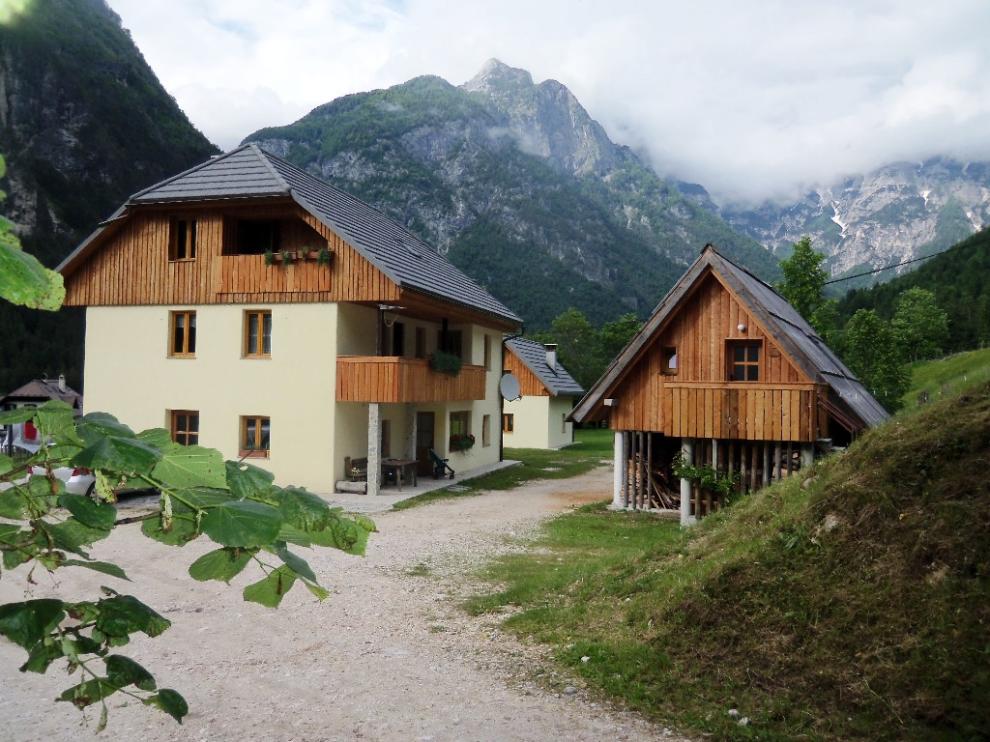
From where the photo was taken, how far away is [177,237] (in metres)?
22.0

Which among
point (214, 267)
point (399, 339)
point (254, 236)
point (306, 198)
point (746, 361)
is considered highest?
point (306, 198)

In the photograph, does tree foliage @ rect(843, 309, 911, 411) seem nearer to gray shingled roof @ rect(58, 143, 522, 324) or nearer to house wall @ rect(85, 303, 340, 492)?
gray shingled roof @ rect(58, 143, 522, 324)

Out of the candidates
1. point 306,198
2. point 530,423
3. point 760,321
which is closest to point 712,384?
point 760,321

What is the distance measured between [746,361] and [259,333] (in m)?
13.0

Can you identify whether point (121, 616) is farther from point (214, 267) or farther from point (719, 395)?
point (214, 267)

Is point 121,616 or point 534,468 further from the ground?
point 121,616

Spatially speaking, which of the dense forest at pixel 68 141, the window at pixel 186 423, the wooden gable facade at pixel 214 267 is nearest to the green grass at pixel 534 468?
the wooden gable facade at pixel 214 267

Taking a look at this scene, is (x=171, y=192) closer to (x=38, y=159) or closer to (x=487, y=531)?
(x=487, y=531)

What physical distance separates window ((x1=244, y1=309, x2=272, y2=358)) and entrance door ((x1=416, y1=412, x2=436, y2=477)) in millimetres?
5822

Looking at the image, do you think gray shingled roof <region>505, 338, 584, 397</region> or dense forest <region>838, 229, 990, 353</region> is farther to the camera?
dense forest <region>838, 229, 990, 353</region>

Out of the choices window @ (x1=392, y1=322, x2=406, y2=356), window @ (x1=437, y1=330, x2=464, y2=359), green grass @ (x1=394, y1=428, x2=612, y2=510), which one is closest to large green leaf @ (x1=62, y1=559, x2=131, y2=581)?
green grass @ (x1=394, y1=428, x2=612, y2=510)

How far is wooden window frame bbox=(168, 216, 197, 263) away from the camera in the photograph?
21812mm

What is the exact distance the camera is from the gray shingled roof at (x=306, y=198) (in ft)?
67.2

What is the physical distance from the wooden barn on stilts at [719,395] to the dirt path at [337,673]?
6532 mm
